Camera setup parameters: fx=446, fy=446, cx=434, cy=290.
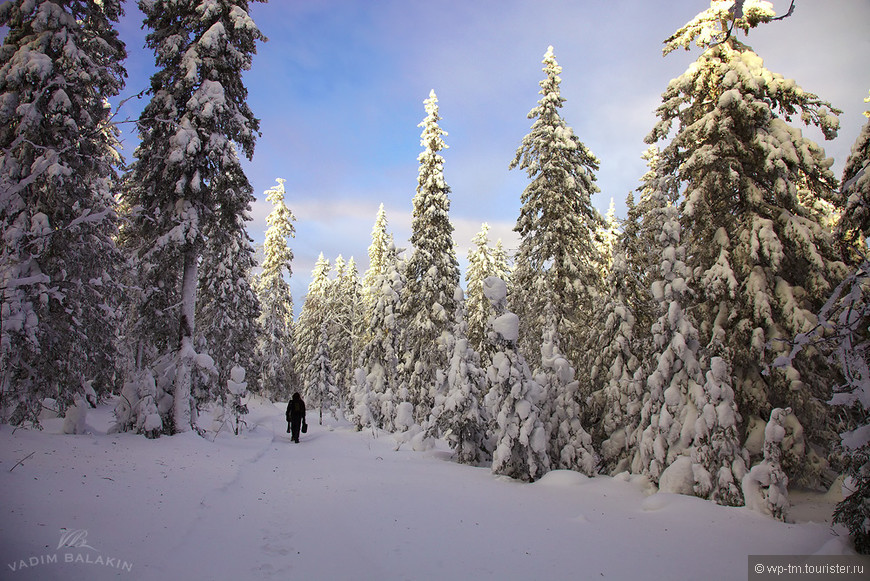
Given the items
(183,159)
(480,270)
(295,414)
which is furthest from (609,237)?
(183,159)

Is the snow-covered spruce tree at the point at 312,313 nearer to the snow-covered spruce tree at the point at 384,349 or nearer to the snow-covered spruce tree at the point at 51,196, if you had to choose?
the snow-covered spruce tree at the point at 384,349

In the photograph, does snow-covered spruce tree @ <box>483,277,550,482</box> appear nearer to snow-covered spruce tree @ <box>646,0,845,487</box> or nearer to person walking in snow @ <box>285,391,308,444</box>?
snow-covered spruce tree @ <box>646,0,845,487</box>

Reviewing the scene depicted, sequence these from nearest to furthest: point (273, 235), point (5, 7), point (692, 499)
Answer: point (692, 499) < point (5, 7) < point (273, 235)

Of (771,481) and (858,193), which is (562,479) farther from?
(858,193)

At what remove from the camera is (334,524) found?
21.9 ft

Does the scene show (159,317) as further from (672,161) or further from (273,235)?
(273,235)

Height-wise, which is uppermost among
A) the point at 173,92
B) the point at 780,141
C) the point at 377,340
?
the point at 173,92

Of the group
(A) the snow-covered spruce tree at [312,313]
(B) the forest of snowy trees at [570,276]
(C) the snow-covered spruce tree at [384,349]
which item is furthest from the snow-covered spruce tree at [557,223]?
(A) the snow-covered spruce tree at [312,313]

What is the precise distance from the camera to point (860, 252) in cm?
988

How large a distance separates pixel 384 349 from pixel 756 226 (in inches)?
702

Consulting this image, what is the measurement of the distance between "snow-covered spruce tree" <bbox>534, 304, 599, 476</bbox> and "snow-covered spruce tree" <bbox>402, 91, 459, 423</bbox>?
9.85m

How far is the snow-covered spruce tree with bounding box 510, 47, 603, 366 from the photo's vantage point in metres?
17.8

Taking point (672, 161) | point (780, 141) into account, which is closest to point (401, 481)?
point (672, 161)

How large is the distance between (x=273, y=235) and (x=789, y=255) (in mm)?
34815
